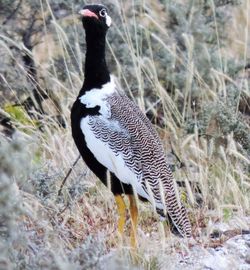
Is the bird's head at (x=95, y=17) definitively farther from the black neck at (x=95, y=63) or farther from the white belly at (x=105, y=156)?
the white belly at (x=105, y=156)

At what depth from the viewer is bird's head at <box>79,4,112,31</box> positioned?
201 inches

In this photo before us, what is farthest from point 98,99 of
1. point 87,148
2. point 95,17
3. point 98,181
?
point 98,181

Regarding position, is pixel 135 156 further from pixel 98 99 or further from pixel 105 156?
pixel 98 99

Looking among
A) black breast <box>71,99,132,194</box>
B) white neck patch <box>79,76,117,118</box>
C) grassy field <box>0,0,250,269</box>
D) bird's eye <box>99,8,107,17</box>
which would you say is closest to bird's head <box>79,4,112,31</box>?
bird's eye <box>99,8,107,17</box>

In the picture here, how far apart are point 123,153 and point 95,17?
2.35 feet

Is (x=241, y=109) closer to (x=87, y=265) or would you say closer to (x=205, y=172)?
(x=205, y=172)

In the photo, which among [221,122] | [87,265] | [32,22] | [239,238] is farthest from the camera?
[32,22]

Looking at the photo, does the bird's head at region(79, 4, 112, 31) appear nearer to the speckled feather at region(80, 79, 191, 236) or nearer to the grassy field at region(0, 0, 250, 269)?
the speckled feather at region(80, 79, 191, 236)

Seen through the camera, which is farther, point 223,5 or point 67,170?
point 223,5

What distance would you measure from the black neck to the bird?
0.15ft

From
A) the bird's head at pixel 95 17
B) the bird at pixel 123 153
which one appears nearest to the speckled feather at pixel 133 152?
the bird at pixel 123 153

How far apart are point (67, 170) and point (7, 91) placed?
1.49m

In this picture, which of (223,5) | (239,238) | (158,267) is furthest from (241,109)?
(158,267)

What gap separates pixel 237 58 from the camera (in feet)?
26.7
